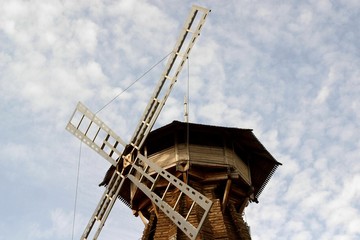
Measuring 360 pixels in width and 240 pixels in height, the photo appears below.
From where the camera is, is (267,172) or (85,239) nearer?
(85,239)

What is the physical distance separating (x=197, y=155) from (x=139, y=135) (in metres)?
2.45

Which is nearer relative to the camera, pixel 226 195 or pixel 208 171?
pixel 226 195

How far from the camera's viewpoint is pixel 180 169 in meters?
17.2

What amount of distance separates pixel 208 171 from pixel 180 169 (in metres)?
1.24

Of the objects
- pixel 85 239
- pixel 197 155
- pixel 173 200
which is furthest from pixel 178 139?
pixel 85 239

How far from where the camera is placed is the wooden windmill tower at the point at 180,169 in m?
16.4

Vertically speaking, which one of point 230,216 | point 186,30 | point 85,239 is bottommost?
point 85,239

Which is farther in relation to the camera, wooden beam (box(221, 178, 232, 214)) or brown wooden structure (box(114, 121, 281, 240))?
wooden beam (box(221, 178, 232, 214))

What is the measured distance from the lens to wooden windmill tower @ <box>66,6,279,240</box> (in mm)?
16438

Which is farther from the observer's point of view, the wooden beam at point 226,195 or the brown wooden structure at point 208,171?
the wooden beam at point 226,195

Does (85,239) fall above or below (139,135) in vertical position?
below

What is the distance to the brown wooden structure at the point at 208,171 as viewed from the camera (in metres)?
16.8

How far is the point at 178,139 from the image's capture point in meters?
18.2

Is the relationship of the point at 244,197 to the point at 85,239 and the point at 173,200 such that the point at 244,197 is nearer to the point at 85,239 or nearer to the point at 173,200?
the point at 173,200
